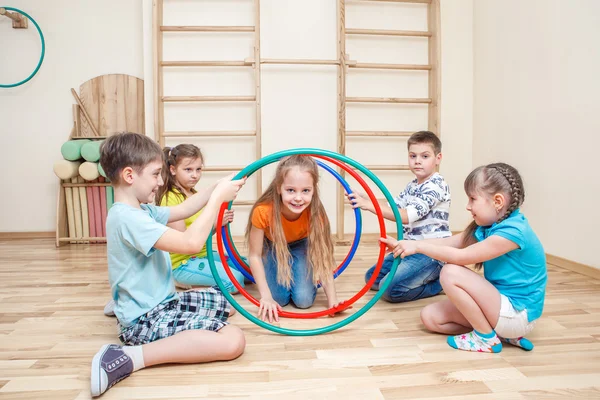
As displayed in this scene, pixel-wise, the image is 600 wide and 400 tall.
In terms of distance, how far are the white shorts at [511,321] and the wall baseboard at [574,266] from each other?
1.21 metres

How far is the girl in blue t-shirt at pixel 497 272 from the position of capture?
61.9 inches

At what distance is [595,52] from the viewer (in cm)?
252

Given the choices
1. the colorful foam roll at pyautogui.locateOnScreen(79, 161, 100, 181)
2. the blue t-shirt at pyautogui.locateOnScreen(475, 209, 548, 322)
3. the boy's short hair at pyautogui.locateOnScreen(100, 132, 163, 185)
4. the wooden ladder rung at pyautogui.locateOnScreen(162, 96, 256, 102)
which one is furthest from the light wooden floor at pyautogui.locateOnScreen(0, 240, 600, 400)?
the wooden ladder rung at pyautogui.locateOnScreen(162, 96, 256, 102)

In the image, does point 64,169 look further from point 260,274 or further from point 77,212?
point 260,274

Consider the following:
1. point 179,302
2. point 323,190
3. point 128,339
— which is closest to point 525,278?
point 179,302

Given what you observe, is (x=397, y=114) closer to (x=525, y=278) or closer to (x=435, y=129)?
(x=435, y=129)

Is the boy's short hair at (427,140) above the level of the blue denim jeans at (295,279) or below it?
above

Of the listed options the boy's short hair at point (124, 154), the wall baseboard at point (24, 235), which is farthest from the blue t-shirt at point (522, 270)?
the wall baseboard at point (24, 235)

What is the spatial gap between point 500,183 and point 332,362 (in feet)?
2.64

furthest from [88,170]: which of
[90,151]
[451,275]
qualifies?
[451,275]

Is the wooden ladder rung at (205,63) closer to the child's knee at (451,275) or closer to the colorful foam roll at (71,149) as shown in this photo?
the colorful foam roll at (71,149)

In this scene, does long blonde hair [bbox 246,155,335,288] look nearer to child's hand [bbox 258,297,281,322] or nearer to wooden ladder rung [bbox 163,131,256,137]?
child's hand [bbox 258,297,281,322]

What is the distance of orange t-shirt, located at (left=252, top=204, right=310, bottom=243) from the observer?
203 cm

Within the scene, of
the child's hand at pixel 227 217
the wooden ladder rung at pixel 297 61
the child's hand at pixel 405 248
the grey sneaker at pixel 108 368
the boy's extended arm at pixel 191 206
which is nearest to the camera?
the grey sneaker at pixel 108 368
